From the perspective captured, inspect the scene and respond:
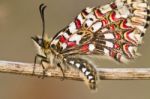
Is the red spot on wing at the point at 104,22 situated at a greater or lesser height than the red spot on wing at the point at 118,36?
greater

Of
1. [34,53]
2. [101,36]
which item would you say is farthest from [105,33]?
[34,53]

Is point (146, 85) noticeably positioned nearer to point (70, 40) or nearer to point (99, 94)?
point (99, 94)

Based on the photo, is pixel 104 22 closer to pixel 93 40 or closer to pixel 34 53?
pixel 93 40

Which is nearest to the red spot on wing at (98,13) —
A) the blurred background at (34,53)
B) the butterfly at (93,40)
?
the butterfly at (93,40)

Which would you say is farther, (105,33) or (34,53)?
(34,53)

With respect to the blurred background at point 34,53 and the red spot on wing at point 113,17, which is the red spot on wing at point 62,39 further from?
the blurred background at point 34,53

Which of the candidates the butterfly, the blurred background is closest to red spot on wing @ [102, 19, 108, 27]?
the butterfly

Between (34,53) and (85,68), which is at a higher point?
(34,53)
